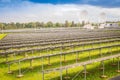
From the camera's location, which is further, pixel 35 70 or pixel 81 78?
pixel 35 70

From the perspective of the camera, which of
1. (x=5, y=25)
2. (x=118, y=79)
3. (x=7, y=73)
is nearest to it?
(x=118, y=79)

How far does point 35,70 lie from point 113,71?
3859 mm

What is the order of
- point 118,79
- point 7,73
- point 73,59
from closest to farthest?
point 118,79, point 7,73, point 73,59

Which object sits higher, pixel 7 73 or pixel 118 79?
pixel 118 79

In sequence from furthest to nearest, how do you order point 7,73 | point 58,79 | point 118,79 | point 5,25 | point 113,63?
1. point 5,25
2. point 113,63
3. point 7,73
4. point 58,79
5. point 118,79

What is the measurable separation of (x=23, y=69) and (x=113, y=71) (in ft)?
15.1

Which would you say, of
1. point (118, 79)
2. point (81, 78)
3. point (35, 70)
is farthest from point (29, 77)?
point (118, 79)

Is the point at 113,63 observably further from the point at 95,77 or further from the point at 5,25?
the point at 5,25

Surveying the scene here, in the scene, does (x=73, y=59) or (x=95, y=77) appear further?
(x=73, y=59)

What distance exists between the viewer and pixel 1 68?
41.1 ft

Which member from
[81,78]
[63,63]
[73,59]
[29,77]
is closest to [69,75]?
[81,78]

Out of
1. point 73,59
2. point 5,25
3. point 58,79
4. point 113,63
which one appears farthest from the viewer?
point 5,25

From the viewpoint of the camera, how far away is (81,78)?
948cm

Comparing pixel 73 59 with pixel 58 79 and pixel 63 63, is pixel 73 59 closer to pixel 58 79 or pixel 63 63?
pixel 63 63
